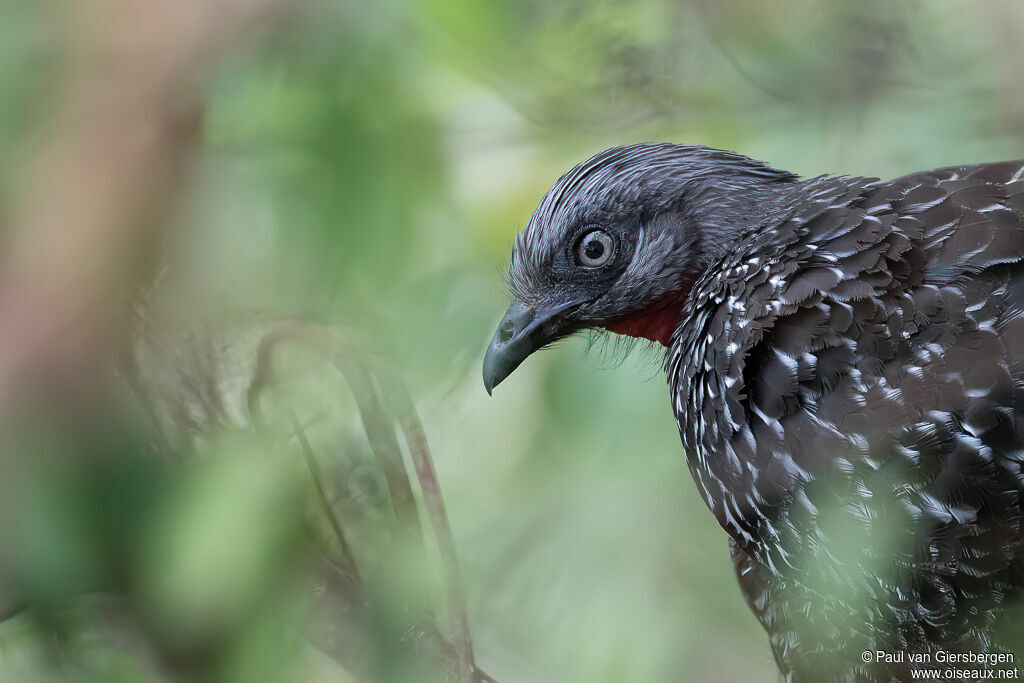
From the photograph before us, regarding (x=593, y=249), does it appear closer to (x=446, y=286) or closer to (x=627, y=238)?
(x=627, y=238)

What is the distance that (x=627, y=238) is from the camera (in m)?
2.26

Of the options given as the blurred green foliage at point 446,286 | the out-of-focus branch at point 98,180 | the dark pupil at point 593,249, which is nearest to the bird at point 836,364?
the dark pupil at point 593,249

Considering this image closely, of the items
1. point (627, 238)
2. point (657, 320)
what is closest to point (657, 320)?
point (657, 320)

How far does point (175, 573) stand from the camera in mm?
2012

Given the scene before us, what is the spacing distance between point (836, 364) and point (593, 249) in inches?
27.1

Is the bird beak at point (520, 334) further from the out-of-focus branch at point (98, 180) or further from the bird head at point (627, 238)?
the out-of-focus branch at point (98, 180)

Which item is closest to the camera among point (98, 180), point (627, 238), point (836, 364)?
point (836, 364)

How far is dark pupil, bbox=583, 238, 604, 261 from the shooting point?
2271 mm

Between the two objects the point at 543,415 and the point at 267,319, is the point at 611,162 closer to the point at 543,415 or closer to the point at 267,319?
the point at 543,415

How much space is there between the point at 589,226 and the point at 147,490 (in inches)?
48.1

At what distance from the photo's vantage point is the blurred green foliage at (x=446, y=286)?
2.09 meters

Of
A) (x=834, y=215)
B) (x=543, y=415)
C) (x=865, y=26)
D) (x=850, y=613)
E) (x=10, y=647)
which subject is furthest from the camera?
(x=543, y=415)

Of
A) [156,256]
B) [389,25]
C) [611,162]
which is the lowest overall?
[156,256]

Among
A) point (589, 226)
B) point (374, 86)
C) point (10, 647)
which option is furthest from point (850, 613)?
point (10, 647)
